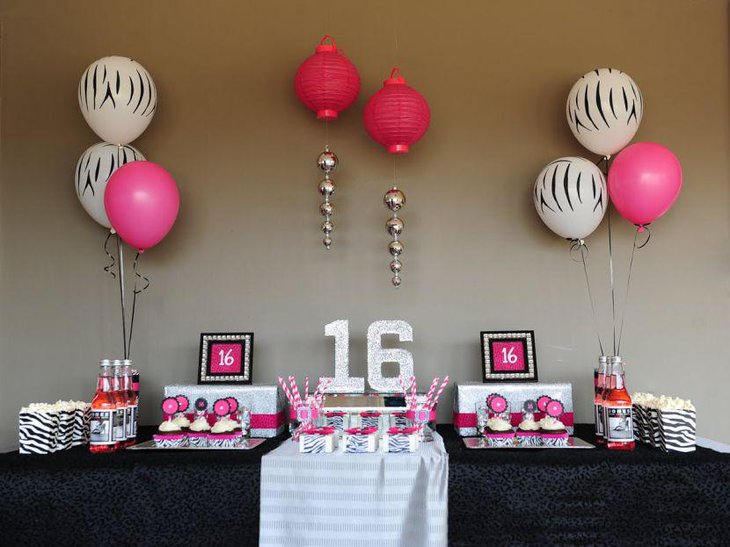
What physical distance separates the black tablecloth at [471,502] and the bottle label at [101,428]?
18cm

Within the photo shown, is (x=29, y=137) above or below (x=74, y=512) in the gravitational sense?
above

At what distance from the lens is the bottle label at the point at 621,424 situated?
2.07 metres

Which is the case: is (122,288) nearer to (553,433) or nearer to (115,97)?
(115,97)

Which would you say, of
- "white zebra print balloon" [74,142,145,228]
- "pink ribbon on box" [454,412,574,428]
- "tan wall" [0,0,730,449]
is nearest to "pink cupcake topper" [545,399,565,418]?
"pink ribbon on box" [454,412,574,428]

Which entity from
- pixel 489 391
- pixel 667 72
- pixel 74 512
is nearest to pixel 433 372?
pixel 489 391

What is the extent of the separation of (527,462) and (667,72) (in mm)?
1798

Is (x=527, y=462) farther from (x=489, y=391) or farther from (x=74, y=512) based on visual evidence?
(x=74, y=512)

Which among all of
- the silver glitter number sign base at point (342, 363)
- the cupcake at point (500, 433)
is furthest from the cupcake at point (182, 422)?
the cupcake at point (500, 433)

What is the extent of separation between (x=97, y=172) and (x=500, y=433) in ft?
5.61

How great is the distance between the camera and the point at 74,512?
1900 millimetres

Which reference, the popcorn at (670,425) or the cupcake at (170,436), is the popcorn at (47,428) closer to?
the cupcake at (170,436)

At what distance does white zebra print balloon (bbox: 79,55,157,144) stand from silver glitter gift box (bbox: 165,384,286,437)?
0.99 m

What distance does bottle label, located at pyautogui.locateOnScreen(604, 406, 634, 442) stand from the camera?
2.07 metres

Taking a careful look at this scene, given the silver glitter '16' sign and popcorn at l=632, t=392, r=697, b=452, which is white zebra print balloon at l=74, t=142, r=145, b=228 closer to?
the silver glitter '16' sign
